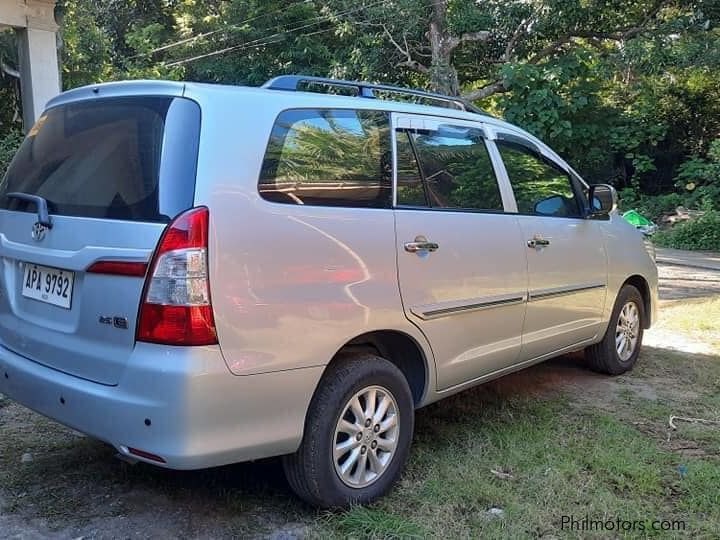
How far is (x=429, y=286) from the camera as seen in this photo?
314 centimetres

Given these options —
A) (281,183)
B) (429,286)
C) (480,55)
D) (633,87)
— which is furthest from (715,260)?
(281,183)

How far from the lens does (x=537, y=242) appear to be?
3.88 meters

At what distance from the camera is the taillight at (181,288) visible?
2.33 metres

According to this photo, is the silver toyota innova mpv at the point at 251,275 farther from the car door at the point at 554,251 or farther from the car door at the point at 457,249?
the car door at the point at 554,251

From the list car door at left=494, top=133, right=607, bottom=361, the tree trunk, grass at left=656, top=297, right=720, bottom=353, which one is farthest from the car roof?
the tree trunk

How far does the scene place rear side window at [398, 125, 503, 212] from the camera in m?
3.30

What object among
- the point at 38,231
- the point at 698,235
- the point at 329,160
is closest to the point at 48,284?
the point at 38,231

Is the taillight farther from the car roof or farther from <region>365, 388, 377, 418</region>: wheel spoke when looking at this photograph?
<region>365, 388, 377, 418</region>: wheel spoke

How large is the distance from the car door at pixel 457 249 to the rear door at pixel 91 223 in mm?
1067

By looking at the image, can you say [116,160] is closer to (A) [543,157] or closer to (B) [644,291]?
(A) [543,157]

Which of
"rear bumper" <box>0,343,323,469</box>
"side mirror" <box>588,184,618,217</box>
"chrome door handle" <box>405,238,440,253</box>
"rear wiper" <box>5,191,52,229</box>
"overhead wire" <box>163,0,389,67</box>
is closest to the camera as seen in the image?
"rear bumper" <box>0,343,323,469</box>

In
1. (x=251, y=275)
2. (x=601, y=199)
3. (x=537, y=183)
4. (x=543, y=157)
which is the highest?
(x=543, y=157)

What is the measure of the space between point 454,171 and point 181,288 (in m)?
1.72

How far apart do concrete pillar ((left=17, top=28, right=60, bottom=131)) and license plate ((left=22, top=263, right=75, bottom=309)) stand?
7204 mm
